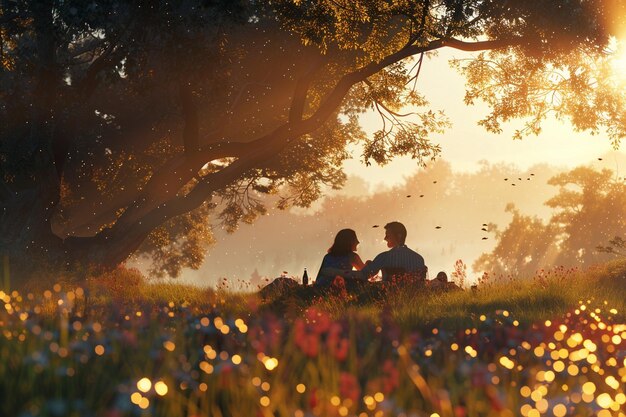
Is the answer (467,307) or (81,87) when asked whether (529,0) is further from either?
(81,87)

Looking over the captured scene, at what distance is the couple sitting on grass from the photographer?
45.7 ft

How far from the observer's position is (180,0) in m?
17.7

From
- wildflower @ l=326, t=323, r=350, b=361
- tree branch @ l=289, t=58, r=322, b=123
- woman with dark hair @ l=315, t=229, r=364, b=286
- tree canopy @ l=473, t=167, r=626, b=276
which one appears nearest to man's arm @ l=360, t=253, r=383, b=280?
woman with dark hair @ l=315, t=229, r=364, b=286

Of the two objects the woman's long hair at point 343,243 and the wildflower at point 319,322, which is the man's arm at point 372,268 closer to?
the woman's long hair at point 343,243

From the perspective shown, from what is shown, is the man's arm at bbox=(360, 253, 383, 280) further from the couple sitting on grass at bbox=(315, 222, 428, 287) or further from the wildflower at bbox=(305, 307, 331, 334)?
the wildflower at bbox=(305, 307, 331, 334)

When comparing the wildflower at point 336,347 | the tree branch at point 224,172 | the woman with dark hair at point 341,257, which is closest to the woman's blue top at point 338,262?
the woman with dark hair at point 341,257

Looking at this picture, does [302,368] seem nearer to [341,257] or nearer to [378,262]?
[378,262]

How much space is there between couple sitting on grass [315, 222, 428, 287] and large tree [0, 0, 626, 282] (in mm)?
5541

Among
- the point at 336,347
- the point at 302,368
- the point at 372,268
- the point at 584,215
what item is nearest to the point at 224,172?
the point at 372,268

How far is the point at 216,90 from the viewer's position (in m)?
18.1

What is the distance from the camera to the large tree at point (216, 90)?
17.8 metres

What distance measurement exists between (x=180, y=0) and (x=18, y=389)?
1448 cm

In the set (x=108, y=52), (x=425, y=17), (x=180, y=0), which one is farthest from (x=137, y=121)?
(x=425, y=17)

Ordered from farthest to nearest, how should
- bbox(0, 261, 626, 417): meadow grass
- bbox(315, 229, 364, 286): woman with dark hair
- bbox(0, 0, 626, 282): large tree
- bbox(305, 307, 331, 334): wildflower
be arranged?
1. bbox(0, 0, 626, 282): large tree
2. bbox(315, 229, 364, 286): woman with dark hair
3. bbox(305, 307, 331, 334): wildflower
4. bbox(0, 261, 626, 417): meadow grass
